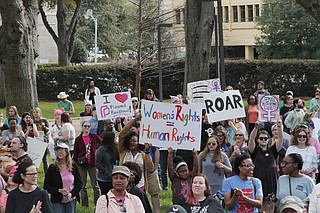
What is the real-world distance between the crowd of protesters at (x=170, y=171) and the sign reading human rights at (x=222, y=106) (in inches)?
14.1

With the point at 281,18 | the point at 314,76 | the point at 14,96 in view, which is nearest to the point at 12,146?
the point at 14,96

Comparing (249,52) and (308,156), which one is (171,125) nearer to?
(308,156)

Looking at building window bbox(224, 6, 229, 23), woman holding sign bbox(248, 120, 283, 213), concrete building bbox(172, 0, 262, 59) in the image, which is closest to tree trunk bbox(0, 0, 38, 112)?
woman holding sign bbox(248, 120, 283, 213)

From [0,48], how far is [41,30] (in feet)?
155

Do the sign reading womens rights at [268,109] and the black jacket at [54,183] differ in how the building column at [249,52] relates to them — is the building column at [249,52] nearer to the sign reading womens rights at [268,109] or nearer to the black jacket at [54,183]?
the sign reading womens rights at [268,109]

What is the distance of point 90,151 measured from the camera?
13148 mm

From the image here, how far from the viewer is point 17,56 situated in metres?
19.3

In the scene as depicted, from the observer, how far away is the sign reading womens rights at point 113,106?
14.4 metres

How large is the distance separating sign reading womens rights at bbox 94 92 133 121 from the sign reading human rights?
1790 millimetres

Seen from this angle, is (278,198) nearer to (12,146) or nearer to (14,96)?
(12,146)

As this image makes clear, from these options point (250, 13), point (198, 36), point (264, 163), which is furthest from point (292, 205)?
point (250, 13)

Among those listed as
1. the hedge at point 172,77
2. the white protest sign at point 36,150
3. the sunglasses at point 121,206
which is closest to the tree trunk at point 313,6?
the white protest sign at point 36,150

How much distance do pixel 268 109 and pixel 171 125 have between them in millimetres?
2408

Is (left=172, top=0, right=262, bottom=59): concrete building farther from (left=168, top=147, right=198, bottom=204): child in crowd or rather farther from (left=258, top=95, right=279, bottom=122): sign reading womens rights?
(left=168, top=147, right=198, bottom=204): child in crowd
